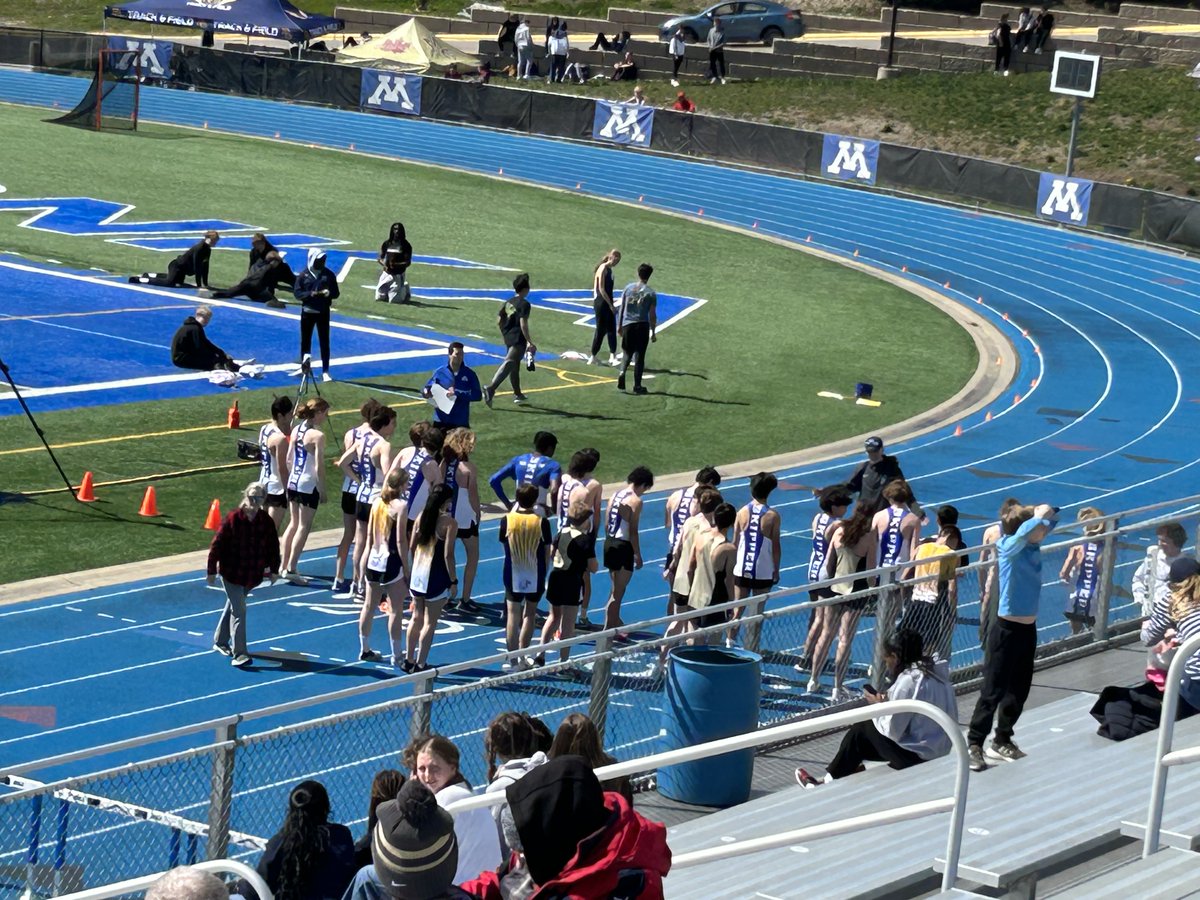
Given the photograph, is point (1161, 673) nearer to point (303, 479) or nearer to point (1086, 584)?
point (1086, 584)

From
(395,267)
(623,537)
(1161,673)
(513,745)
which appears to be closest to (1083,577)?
(1161,673)

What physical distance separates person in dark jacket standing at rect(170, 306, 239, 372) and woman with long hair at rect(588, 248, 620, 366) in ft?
17.0

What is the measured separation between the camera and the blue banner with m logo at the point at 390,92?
54.6 m

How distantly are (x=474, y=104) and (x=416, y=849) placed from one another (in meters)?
48.7

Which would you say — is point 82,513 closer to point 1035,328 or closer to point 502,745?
point 502,745

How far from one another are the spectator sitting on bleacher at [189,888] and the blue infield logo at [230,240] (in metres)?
25.8

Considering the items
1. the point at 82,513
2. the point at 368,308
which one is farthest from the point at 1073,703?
the point at 368,308

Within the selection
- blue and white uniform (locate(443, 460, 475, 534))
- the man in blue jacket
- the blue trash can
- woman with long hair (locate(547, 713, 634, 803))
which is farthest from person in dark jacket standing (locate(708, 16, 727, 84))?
woman with long hair (locate(547, 713, 634, 803))

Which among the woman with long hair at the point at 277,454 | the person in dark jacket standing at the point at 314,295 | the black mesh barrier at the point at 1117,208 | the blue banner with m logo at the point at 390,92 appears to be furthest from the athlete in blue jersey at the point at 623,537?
the blue banner with m logo at the point at 390,92

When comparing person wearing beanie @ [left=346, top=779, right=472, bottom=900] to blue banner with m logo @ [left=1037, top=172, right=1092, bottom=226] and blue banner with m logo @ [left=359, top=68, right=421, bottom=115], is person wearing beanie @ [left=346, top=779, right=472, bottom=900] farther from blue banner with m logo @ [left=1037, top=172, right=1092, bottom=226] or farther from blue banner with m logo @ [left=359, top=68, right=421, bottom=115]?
blue banner with m logo @ [left=359, top=68, right=421, bottom=115]

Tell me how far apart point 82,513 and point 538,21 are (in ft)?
177

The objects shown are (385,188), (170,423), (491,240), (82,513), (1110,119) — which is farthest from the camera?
(1110,119)

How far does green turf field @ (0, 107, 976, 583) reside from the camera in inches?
803

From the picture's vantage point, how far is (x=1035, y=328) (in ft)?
114
